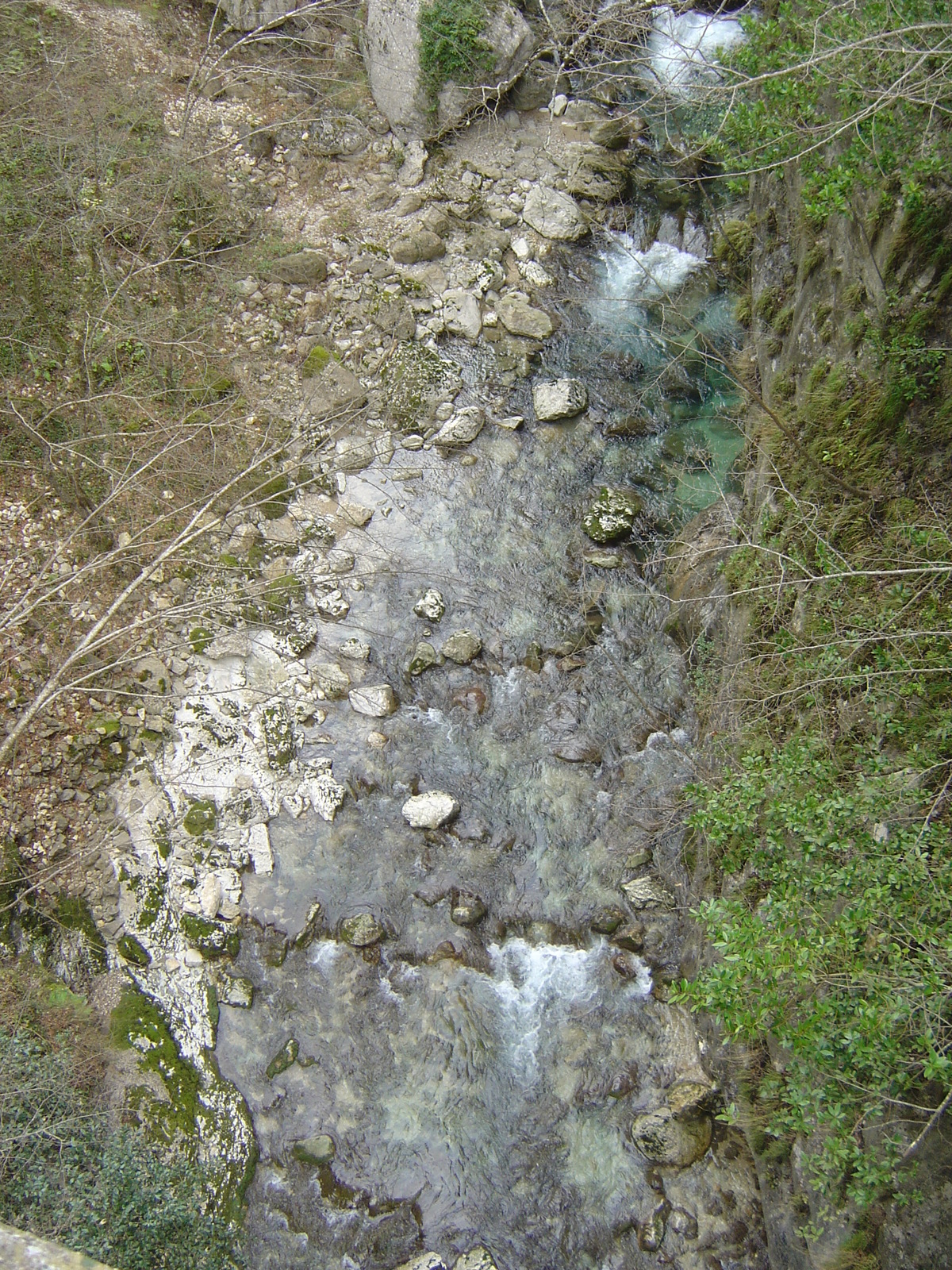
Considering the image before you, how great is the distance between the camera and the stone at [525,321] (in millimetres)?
9070

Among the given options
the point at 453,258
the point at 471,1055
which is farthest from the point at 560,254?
the point at 471,1055

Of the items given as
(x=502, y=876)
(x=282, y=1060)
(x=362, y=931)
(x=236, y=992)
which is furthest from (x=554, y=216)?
(x=282, y=1060)

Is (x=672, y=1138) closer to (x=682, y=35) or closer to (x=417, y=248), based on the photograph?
(x=417, y=248)

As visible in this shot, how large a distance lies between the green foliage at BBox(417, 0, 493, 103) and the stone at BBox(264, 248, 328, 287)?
3.12 metres

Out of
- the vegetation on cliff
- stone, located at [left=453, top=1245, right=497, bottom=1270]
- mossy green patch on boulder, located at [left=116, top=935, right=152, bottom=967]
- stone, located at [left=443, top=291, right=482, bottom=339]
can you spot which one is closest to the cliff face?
the vegetation on cliff

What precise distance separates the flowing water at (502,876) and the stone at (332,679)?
0.15 metres

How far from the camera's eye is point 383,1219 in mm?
5012

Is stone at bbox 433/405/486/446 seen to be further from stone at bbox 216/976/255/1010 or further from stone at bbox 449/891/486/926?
stone at bbox 216/976/255/1010

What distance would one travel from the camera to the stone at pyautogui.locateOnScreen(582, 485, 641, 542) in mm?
7703

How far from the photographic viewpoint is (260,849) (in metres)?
6.40

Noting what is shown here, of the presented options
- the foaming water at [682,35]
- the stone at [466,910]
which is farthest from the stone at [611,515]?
the foaming water at [682,35]

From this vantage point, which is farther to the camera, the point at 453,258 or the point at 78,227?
the point at 453,258

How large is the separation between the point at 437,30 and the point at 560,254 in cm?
327

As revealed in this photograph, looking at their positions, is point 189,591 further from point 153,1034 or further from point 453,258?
point 453,258
